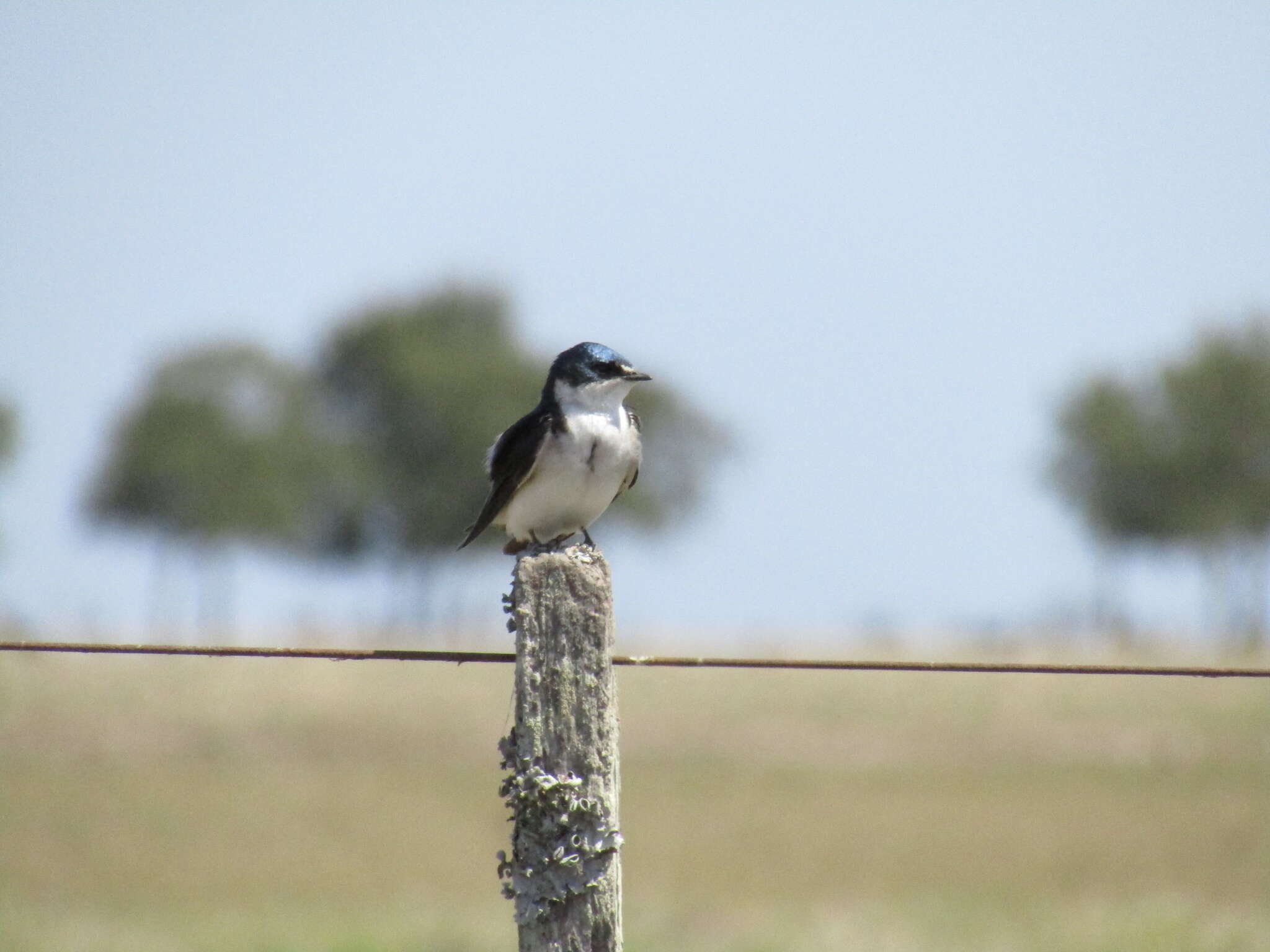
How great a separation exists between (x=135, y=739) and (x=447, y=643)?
1124cm

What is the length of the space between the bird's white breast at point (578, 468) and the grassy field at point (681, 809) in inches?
267

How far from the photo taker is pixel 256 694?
88.6ft

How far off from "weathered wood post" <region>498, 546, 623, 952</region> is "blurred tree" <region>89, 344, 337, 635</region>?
58.9 meters

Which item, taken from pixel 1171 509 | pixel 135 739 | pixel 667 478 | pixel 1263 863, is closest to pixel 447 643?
pixel 135 739

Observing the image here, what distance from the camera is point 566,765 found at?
12.8ft

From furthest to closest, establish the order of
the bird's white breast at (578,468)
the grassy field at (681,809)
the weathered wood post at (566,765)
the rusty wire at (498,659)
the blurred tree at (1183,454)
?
the blurred tree at (1183,454), the grassy field at (681,809), the bird's white breast at (578,468), the rusty wire at (498,659), the weathered wood post at (566,765)

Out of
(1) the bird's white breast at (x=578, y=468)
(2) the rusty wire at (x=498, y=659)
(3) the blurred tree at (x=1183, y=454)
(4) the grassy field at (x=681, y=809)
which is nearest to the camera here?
(2) the rusty wire at (x=498, y=659)

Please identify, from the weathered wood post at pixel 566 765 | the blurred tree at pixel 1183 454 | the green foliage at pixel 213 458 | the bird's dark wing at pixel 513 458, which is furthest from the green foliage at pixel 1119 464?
the weathered wood post at pixel 566 765

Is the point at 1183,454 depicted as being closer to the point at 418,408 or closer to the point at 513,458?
the point at 418,408

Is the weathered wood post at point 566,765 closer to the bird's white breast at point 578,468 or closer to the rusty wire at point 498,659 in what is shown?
the rusty wire at point 498,659

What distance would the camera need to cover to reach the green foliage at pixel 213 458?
6150cm

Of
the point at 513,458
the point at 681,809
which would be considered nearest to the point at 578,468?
the point at 513,458

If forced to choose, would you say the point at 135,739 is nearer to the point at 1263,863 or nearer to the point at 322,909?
the point at 322,909

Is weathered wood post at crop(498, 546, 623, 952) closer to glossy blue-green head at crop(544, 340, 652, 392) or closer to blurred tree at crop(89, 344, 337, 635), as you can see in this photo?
glossy blue-green head at crop(544, 340, 652, 392)
